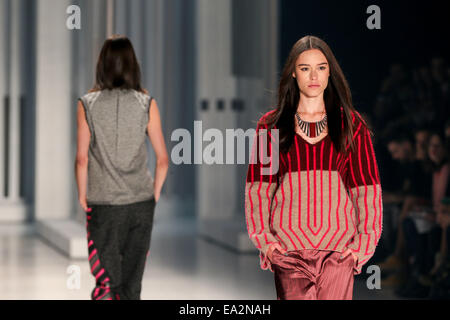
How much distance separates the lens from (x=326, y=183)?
1.89 meters

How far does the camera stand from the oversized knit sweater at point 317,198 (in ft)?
6.15

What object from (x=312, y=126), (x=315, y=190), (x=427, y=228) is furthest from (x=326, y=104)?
(x=427, y=228)

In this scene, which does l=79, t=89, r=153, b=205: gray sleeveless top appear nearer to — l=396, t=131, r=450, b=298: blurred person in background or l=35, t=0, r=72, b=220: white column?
l=396, t=131, r=450, b=298: blurred person in background

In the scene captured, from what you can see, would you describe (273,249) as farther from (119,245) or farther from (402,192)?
(402,192)

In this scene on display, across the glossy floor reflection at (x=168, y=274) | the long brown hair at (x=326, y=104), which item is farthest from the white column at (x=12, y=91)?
the long brown hair at (x=326, y=104)

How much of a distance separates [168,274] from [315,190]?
12.5 ft

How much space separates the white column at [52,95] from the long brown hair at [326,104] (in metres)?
6.51

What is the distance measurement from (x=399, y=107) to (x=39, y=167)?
15.6ft

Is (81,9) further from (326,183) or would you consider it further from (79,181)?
(326,183)

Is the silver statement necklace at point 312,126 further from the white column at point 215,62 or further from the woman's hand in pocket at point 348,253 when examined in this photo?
the white column at point 215,62

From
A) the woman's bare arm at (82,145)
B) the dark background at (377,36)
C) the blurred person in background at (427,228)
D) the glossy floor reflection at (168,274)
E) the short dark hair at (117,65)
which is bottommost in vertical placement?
the glossy floor reflection at (168,274)

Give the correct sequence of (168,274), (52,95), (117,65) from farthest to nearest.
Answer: (52,95) → (168,274) → (117,65)

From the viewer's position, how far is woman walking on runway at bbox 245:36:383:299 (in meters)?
1.86

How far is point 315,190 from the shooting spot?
1.88 m
